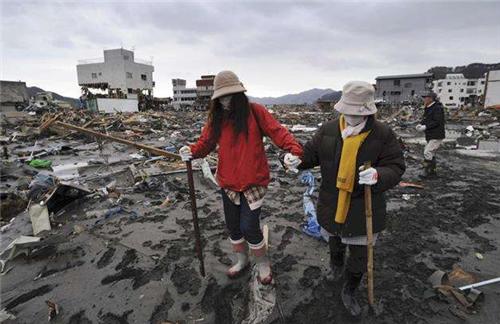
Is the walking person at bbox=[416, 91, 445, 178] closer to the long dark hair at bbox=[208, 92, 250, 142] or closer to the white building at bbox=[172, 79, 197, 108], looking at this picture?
the long dark hair at bbox=[208, 92, 250, 142]

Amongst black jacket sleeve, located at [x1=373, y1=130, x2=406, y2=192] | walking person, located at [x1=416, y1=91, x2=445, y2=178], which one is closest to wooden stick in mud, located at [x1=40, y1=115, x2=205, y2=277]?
black jacket sleeve, located at [x1=373, y1=130, x2=406, y2=192]

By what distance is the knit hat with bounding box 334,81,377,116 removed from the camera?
2078mm

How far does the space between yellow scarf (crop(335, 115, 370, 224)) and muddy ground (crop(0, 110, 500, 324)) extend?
98 cm

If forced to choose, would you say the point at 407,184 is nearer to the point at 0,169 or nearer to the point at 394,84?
the point at 0,169

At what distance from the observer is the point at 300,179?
689cm

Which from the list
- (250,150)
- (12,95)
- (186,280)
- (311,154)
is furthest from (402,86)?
(12,95)

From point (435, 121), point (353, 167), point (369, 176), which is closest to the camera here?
point (369, 176)

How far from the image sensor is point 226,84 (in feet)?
8.00

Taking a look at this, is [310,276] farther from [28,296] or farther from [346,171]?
[28,296]

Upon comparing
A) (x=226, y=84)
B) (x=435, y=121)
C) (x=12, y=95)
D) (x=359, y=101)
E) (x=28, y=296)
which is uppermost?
(x=12, y=95)

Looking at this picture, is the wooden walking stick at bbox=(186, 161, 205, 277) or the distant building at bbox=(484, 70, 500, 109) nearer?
the wooden walking stick at bbox=(186, 161, 205, 277)

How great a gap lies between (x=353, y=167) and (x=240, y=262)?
1640 mm

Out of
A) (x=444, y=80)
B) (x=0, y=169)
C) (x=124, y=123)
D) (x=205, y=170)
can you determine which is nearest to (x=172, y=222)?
(x=205, y=170)

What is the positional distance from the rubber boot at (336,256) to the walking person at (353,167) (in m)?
0.19
